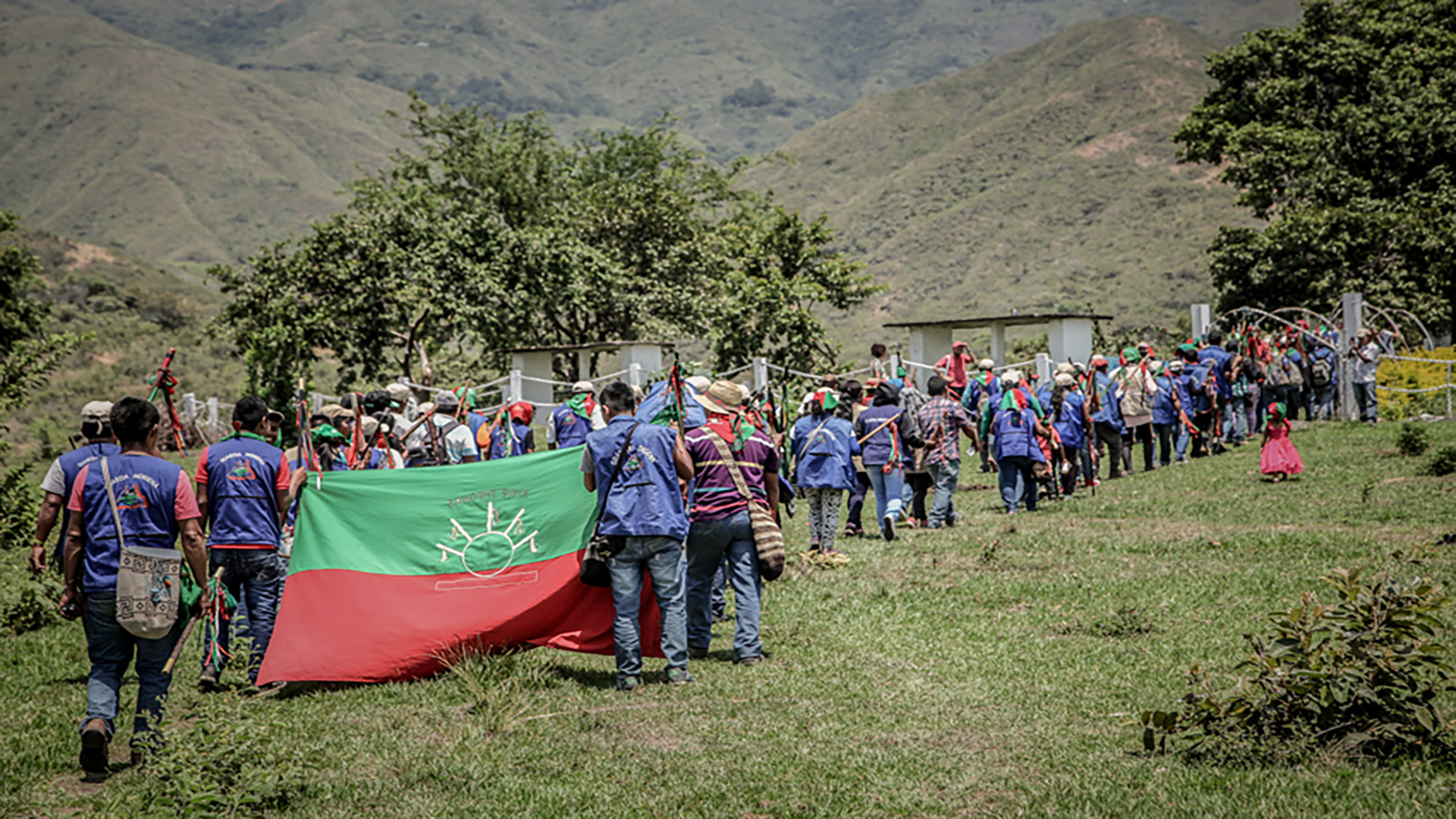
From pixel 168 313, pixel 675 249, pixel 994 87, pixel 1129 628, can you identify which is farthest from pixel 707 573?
pixel 994 87

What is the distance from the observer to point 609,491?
7391mm

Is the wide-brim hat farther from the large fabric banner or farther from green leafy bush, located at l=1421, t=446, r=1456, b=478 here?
green leafy bush, located at l=1421, t=446, r=1456, b=478

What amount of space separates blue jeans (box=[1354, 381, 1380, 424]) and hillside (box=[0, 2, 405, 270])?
331 ft

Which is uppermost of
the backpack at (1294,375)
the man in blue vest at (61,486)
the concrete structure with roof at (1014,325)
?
the concrete structure with roof at (1014,325)

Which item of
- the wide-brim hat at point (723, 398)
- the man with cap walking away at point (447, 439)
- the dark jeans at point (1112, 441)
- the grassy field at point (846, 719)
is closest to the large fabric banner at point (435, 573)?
the grassy field at point (846, 719)

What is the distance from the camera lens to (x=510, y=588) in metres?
8.01

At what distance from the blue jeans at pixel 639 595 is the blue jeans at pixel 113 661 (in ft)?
8.54

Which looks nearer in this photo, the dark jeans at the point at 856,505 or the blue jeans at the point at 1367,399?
the dark jeans at the point at 856,505

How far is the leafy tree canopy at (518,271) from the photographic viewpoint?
27.3 meters

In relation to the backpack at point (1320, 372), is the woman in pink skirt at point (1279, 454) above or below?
below

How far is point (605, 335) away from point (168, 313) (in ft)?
105

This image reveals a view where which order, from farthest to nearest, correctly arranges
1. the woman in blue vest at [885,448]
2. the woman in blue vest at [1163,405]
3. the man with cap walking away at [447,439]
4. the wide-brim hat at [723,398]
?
the woman in blue vest at [1163,405] → the woman in blue vest at [885,448] → the man with cap walking away at [447,439] → the wide-brim hat at [723,398]

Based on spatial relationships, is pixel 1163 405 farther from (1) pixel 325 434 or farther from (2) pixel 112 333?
(2) pixel 112 333

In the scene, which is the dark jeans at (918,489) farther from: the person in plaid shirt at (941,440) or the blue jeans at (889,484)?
the blue jeans at (889,484)
